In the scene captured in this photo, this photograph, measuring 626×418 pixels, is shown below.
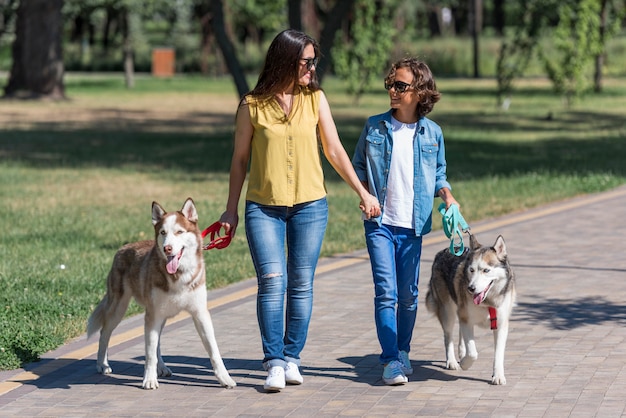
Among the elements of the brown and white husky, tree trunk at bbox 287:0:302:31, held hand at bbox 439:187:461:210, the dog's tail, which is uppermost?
Result: tree trunk at bbox 287:0:302:31

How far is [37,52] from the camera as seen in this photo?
38812 millimetres

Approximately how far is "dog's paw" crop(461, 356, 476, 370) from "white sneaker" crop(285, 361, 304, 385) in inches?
37.2

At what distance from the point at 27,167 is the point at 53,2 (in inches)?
756

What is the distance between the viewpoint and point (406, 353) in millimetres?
7043

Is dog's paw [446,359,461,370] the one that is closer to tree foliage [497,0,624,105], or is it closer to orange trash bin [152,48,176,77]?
tree foliage [497,0,624,105]

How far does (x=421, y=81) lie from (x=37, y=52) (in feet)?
111

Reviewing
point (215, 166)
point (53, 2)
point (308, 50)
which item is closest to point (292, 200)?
point (308, 50)

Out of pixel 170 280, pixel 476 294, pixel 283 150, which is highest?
pixel 283 150

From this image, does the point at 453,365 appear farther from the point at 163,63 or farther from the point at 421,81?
the point at 163,63

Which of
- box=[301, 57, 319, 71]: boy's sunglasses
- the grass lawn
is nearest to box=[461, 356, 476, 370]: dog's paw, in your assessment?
box=[301, 57, 319, 71]: boy's sunglasses

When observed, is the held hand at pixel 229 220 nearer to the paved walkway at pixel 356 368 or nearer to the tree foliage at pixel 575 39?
the paved walkway at pixel 356 368

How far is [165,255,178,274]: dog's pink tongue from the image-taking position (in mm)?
6414

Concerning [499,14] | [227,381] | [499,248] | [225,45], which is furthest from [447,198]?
[499,14]

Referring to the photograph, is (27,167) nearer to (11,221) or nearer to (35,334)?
(11,221)
